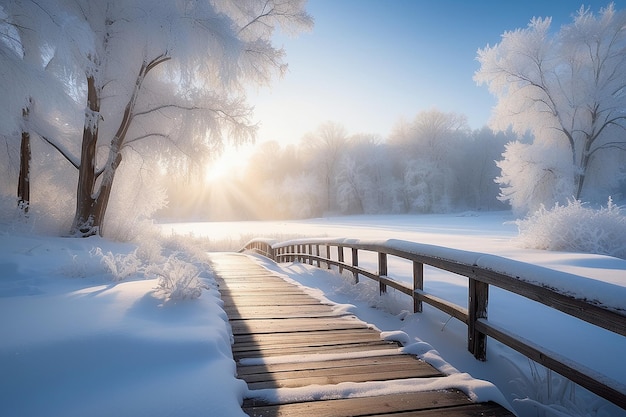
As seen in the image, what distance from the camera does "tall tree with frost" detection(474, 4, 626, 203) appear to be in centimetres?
1452

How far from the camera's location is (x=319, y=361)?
2760 millimetres

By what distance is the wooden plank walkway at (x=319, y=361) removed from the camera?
203cm

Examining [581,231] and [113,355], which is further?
[581,231]

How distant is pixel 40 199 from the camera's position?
9.18 m

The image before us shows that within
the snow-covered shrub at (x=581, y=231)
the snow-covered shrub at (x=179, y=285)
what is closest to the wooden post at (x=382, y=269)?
the snow-covered shrub at (x=179, y=285)

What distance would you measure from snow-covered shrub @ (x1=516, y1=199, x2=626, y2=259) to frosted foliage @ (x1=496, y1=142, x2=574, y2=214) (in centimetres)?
787

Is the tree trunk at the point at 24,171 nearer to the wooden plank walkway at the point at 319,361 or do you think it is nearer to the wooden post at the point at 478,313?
the wooden plank walkway at the point at 319,361

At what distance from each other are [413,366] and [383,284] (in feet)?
7.53

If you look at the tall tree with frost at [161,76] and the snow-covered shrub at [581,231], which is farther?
the snow-covered shrub at [581,231]

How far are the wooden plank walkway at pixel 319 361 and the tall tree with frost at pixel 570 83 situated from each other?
16.5m

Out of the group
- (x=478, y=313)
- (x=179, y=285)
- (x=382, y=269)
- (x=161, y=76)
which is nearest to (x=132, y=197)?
(x=161, y=76)

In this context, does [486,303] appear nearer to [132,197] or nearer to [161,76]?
[161,76]

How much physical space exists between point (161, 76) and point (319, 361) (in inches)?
396

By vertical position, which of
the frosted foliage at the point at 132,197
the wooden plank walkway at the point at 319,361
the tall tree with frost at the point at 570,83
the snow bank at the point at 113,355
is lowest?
the wooden plank walkway at the point at 319,361
